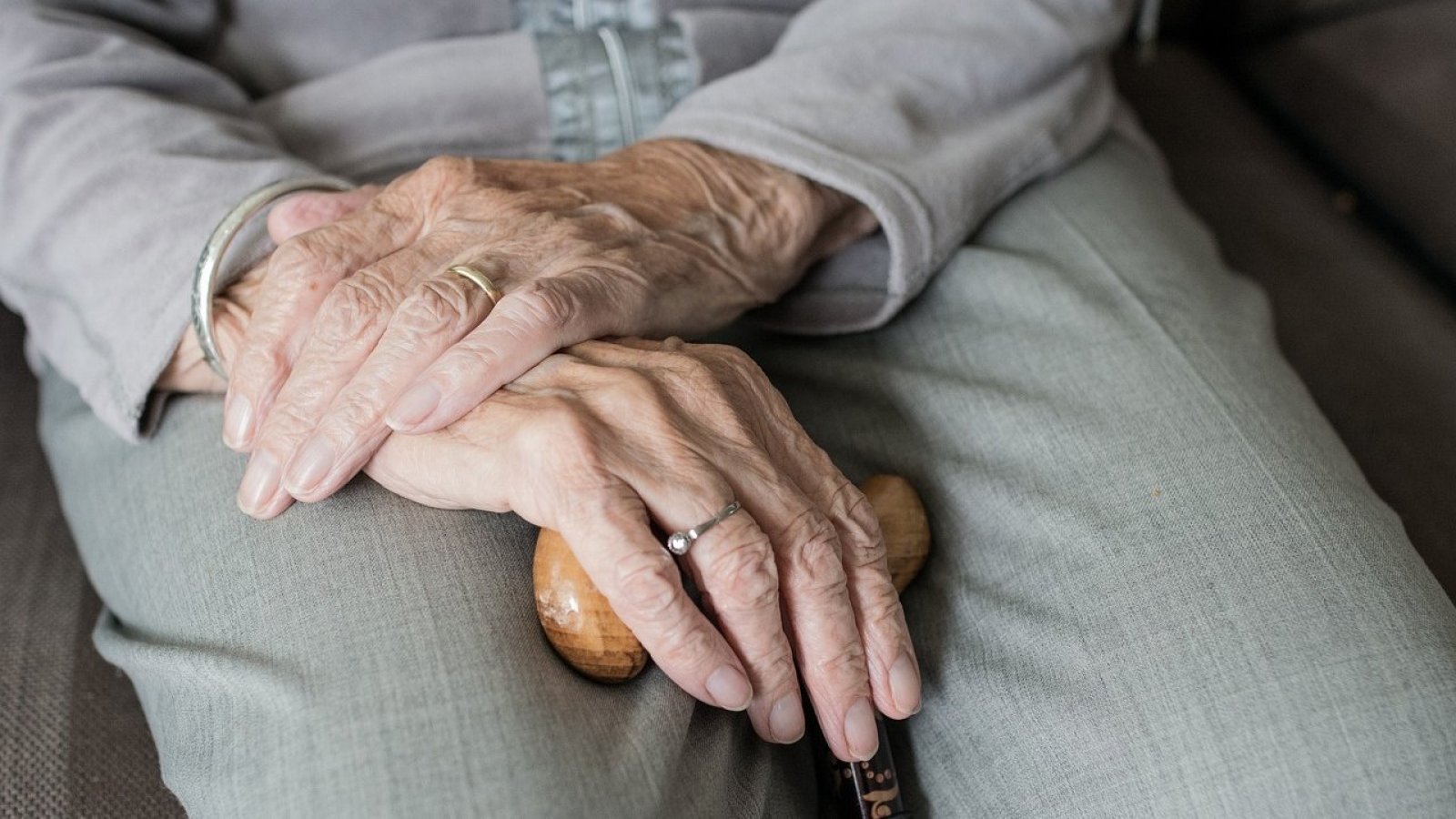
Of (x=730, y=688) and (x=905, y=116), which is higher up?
(x=905, y=116)

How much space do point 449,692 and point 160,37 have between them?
2.22 feet

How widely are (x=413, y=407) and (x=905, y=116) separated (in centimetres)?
49

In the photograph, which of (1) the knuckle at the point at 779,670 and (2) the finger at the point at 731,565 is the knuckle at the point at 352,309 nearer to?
(2) the finger at the point at 731,565

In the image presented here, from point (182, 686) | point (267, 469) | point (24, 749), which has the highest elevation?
point (267, 469)

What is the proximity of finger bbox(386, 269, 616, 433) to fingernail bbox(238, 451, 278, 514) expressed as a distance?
84 millimetres

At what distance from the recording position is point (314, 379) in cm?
64

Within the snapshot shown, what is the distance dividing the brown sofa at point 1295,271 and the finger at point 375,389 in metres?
0.30

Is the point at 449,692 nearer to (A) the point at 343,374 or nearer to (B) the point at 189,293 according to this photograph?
(A) the point at 343,374

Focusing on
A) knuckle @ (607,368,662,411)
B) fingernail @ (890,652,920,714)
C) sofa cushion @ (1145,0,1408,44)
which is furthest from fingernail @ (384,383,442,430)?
sofa cushion @ (1145,0,1408,44)

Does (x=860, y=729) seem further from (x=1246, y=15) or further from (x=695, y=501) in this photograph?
(x=1246, y=15)

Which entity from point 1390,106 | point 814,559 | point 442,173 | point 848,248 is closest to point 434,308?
point 442,173

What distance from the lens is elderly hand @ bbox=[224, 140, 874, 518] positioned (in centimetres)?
62

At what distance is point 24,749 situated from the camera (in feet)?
2.48

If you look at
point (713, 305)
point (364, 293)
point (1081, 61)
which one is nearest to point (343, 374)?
point (364, 293)
